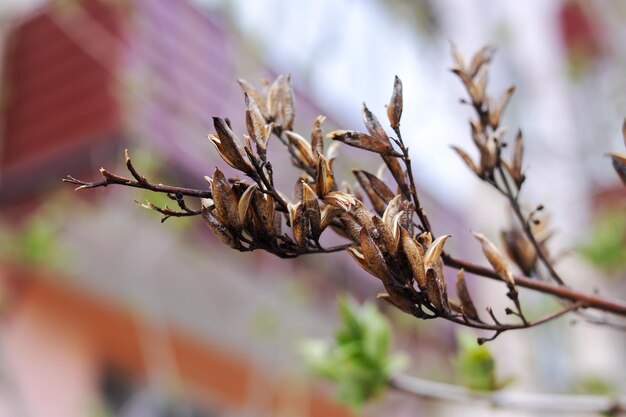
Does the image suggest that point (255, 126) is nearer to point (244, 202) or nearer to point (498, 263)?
point (244, 202)

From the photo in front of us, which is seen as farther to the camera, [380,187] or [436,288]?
[380,187]

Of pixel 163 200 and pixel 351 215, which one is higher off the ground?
pixel 163 200

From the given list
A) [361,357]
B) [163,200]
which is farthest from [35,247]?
[361,357]

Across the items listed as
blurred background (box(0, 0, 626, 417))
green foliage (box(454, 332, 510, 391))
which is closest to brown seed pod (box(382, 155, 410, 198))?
green foliage (box(454, 332, 510, 391))

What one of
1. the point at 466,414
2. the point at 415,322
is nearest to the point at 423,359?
the point at 466,414

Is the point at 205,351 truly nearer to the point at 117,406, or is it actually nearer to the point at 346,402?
the point at 117,406

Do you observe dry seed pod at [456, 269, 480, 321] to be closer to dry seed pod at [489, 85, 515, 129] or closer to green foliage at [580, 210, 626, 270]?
dry seed pod at [489, 85, 515, 129]

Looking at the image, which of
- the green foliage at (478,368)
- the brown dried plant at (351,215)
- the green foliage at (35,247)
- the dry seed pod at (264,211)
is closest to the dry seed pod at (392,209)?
the brown dried plant at (351,215)
